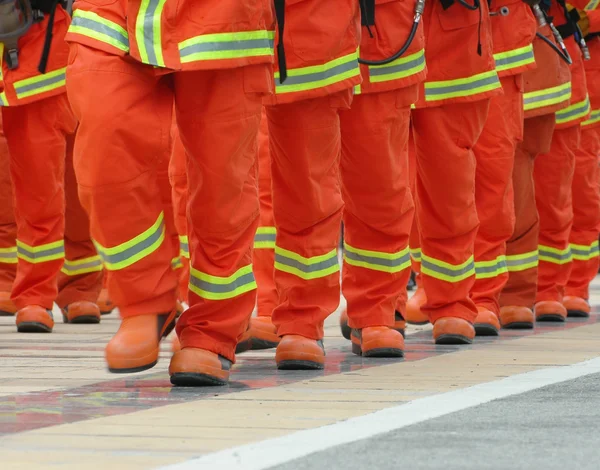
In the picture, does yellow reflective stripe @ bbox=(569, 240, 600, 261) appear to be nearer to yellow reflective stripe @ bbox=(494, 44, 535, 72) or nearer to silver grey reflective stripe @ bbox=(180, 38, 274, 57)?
yellow reflective stripe @ bbox=(494, 44, 535, 72)

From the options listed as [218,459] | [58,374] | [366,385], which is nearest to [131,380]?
[58,374]

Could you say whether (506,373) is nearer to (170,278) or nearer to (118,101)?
(170,278)

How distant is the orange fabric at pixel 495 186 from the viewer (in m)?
6.90

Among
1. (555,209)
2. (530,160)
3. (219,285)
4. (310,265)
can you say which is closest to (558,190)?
(555,209)

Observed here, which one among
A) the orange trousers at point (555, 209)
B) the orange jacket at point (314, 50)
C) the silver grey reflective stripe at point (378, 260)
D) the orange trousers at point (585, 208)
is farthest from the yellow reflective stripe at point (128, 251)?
the orange trousers at point (585, 208)

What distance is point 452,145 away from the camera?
6.31 m

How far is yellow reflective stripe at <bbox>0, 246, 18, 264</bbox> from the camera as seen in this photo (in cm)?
816

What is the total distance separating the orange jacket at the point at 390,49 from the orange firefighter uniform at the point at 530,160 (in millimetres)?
1760

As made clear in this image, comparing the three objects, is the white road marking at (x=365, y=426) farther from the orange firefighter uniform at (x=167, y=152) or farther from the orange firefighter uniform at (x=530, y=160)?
the orange firefighter uniform at (x=530, y=160)

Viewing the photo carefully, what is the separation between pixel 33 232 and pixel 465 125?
6.82 feet

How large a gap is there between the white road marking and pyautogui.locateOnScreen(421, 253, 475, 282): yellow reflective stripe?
4.97 ft

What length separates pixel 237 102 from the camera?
4.55 m

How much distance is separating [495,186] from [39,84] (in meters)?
1.98

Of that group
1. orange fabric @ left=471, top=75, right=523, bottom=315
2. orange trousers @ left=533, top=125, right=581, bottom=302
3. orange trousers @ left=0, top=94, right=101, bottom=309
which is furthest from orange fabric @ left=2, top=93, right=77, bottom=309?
orange trousers @ left=533, top=125, right=581, bottom=302
